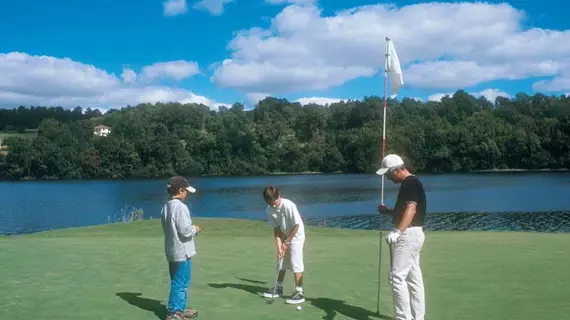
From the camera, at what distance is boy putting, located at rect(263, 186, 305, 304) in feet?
29.2

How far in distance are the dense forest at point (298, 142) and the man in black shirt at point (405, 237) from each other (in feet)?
424

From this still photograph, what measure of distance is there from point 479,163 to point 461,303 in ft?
432

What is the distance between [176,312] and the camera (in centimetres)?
784

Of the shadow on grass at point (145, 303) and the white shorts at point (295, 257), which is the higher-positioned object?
the white shorts at point (295, 257)

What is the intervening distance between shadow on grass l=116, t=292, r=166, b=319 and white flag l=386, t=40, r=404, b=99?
4959 millimetres

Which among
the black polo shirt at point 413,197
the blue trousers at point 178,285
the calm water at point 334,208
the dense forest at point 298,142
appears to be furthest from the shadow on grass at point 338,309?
the dense forest at point 298,142

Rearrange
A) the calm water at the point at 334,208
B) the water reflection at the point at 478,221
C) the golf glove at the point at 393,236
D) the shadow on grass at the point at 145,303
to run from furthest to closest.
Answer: the calm water at the point at 334,208, the water reflection at the point at 478,221, the shadow on grass at the point at 145,303, the golf glove at the point at 393,236

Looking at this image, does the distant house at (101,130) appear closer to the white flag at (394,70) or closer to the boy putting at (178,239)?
the white flag at (394,70)

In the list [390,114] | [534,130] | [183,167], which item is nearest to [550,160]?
[534,130]

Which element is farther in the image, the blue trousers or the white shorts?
the white shorts

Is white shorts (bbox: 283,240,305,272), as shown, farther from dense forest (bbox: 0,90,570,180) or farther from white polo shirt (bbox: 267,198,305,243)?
dense forest (bbox: 0,90,570,180)

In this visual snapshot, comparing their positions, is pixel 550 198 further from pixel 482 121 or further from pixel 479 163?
pixel 482 121

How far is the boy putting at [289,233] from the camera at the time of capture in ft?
29.2

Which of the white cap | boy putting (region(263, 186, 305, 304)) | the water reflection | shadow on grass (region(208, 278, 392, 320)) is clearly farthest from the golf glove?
the water reflection
